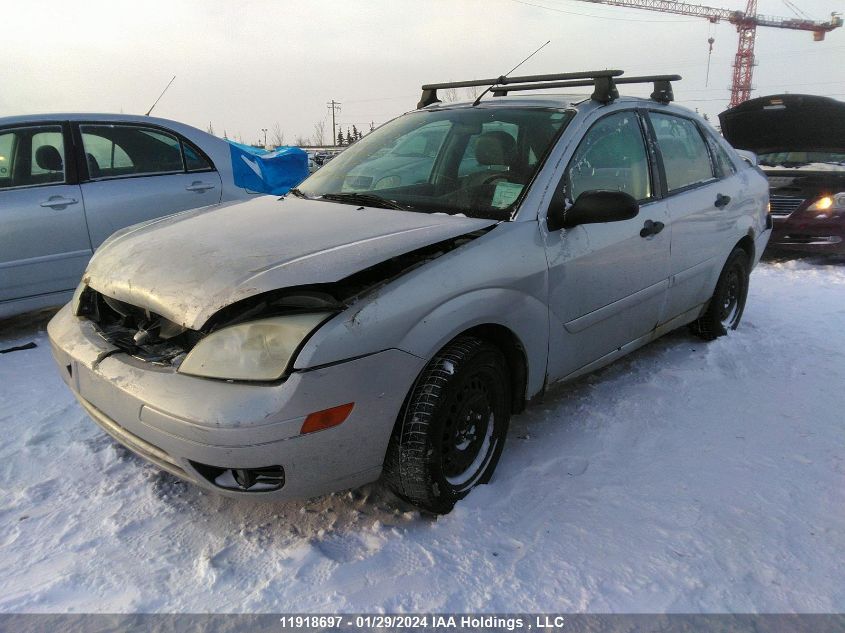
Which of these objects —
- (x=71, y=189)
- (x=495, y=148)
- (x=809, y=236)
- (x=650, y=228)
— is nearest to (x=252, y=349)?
(x=495, y=148)

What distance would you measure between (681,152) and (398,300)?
2479 mm

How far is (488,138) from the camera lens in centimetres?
304

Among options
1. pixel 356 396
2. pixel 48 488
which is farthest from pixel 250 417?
pixel 48 488

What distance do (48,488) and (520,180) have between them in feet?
7.61

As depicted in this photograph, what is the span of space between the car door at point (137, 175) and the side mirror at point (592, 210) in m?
3.23

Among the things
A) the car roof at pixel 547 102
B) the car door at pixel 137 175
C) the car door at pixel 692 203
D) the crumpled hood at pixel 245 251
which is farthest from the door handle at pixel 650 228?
the car door at pixel 137 175

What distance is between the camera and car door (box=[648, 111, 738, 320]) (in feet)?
11.3

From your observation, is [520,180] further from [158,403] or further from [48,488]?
[48,488]

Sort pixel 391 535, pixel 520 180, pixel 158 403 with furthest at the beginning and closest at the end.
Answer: pixel 520 180 < pixel 391 535 < pixel 158 403

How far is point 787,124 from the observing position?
7.29 metres

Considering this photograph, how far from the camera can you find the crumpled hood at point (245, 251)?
2.01 m

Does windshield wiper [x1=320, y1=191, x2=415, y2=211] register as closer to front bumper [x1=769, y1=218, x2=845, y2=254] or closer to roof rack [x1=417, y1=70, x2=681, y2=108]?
roof rack [x1=417, y1=70, x2=681, y2=108]

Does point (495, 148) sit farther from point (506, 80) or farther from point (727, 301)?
point (727, 301)

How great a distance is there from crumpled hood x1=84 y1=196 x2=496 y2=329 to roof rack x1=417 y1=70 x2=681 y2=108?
1.14 meters
